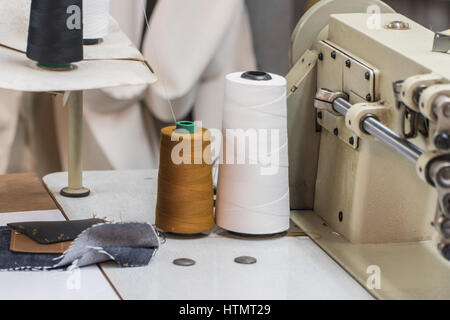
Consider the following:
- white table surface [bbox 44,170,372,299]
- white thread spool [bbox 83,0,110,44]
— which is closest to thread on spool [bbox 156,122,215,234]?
white table surface [bbox 44,170,372,299]

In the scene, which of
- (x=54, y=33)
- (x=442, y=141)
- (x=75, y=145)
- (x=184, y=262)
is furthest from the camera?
(x=75, y=145)

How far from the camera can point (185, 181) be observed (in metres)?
1.53

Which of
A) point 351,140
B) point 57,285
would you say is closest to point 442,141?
point 351,140

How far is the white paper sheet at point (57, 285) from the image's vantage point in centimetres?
132

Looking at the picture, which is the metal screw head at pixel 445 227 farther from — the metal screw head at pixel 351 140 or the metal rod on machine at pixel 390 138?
the metal screw head at pixel 351 140

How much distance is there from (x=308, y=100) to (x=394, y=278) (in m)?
0.44

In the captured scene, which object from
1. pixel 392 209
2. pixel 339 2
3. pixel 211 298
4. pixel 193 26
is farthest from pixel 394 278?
pixel 193 26

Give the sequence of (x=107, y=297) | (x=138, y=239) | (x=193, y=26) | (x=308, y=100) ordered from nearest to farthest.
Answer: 1. (x=107, y=297)
2. (x=138, y=239)
3. (x=308, y=100)
4. (x=193, y=26)

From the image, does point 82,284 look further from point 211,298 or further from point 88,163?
point 88,163

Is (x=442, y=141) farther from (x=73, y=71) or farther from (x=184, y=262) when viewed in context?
(x=73, y=71)

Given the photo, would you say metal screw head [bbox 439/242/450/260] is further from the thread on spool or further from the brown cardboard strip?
the brown cardboard strip

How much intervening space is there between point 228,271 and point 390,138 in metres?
0.35

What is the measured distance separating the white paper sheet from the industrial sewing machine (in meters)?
0.42

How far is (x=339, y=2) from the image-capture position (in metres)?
1.72
